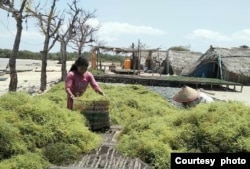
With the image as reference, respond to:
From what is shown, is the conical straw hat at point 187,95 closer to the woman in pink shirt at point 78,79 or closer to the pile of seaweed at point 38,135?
the woman in pink shirt at point 78,79

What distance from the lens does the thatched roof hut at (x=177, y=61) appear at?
39125 mm

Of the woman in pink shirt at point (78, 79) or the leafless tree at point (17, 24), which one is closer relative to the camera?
the woman in pink shirt at point (78, 79)

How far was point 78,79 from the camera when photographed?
715 cm

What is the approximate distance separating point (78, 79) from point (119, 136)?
1.57 meters

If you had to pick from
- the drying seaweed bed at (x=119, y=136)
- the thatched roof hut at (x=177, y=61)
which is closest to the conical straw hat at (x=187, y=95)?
the drying seaweed bed at (x=119, y=136)

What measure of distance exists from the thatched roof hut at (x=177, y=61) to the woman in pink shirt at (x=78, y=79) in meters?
31.7

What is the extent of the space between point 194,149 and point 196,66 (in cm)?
2965

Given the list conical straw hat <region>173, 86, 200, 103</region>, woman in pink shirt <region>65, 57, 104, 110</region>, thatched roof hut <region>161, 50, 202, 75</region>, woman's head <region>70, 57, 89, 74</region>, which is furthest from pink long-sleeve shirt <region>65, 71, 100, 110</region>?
thatched roof hut <region>161, 50, 202, 75</region>

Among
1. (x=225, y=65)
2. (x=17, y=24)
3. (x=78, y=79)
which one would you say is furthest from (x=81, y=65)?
(x=225, y=65)

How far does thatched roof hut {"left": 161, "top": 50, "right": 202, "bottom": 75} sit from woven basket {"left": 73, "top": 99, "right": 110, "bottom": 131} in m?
32.1

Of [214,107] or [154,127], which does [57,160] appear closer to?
[154,127]

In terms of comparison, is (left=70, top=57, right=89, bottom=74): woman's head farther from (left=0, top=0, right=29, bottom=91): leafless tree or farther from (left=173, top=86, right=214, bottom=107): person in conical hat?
(left=0, top=0, right=29, bottom=91): leafless tree

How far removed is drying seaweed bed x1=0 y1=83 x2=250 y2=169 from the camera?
186 inches

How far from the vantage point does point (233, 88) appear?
88.4 ft
